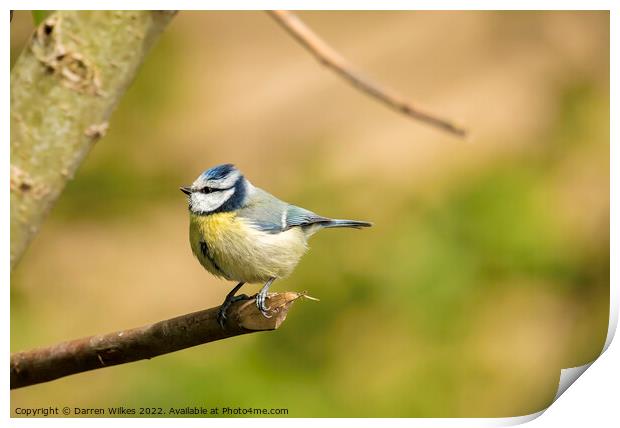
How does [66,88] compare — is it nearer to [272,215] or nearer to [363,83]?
[272,215]

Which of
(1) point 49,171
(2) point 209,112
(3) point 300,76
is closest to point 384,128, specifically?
(3) point 300,76

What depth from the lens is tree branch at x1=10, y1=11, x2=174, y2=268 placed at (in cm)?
97

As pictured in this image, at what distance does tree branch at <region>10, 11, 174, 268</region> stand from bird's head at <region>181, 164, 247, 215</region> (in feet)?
0.54

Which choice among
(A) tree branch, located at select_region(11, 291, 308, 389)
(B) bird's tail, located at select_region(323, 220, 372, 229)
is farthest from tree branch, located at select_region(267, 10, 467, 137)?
(B) bird's tail, located at select_region(323, 220, 372, 229)

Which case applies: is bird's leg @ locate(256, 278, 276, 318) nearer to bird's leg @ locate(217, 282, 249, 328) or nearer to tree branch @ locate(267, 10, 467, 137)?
bird's leg @ locate(217, 282, 249, 328)

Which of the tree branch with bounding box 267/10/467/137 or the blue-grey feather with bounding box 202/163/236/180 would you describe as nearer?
the tree branch with bounding box 267/10/467/137

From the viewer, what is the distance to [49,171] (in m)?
0.98

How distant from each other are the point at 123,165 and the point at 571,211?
755 mm

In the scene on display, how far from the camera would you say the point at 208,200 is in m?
1.07

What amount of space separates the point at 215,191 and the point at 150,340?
0.81ft

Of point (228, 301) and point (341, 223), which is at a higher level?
point (341, 223)

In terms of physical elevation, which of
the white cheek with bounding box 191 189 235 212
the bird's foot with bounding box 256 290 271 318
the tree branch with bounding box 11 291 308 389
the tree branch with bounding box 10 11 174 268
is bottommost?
the tree branch with bounding box 11 291 308 389

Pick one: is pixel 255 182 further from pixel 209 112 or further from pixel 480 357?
pixel 480 357

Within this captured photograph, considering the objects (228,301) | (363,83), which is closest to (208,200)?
(228,301)
